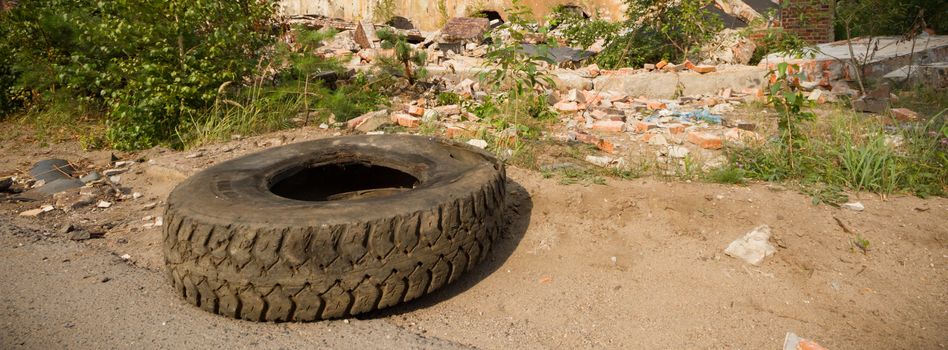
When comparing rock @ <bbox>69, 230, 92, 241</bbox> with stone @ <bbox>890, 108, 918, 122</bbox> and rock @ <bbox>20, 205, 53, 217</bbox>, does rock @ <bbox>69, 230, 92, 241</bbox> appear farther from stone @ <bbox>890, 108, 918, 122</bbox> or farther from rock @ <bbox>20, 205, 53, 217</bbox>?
stone @ <bbox>890, 108, 918, 122</bbox>

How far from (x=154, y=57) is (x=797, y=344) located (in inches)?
188

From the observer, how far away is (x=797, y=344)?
6.86ft

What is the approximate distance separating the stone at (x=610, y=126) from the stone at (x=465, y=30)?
615 centimetres

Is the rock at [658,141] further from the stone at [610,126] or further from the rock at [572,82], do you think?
the rock at [572,82]

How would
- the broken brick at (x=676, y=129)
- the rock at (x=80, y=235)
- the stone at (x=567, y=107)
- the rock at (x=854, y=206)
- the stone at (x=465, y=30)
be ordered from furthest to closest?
the stone at (x=465, y=30) → the stone at (x=567, y=107) → the broken brick at (x=676, y=129) → the rock at (x=80, y=235) → the rock at (x=854, y=206)

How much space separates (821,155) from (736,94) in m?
3.17

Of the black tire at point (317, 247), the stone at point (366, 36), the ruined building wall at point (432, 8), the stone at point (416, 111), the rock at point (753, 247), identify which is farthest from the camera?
the ruined building wall at point (432, 8)

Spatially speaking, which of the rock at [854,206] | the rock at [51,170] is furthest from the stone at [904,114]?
the rock at [51,170]

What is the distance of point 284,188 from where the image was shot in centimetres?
321

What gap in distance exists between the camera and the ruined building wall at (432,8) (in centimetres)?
1211

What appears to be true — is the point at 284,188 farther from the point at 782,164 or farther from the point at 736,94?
the point at 736,94

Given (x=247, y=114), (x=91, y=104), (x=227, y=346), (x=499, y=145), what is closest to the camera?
(x=227, y=346)

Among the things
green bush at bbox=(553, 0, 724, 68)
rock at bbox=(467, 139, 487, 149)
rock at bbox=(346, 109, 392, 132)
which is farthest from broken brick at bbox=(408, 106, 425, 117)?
green bush at bbox=(553, 0, 724, 68)

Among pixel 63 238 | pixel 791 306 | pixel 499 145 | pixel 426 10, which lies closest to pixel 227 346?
pixel 63 238
